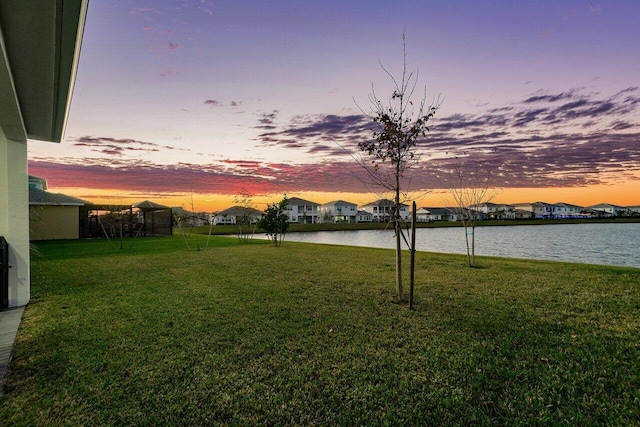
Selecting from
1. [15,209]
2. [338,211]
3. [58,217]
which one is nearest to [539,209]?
[338,211]

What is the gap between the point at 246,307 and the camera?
560 cm

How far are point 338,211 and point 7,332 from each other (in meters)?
73.8

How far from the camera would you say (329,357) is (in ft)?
11.5

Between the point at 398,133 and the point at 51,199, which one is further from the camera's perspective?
the point at 51,199

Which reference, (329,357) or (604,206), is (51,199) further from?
(604,206)

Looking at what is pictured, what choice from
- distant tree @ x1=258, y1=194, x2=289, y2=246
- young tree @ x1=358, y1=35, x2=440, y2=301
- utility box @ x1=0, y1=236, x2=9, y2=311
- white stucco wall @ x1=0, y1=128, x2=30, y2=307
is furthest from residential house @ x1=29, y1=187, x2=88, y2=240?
young tree @ x1=358, y1=35, x2=440, y2=301

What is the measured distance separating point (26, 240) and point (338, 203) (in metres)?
74.2

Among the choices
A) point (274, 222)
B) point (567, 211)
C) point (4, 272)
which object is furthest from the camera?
point (567, 211)

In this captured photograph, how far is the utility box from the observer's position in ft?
17.6

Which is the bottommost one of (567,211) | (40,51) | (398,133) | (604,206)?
(398,133)

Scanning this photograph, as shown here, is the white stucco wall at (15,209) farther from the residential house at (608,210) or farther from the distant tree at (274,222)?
the residential house at (608,210)

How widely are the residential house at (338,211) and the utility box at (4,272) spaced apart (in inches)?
2688

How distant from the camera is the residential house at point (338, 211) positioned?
7456 cm

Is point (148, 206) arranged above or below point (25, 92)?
below
